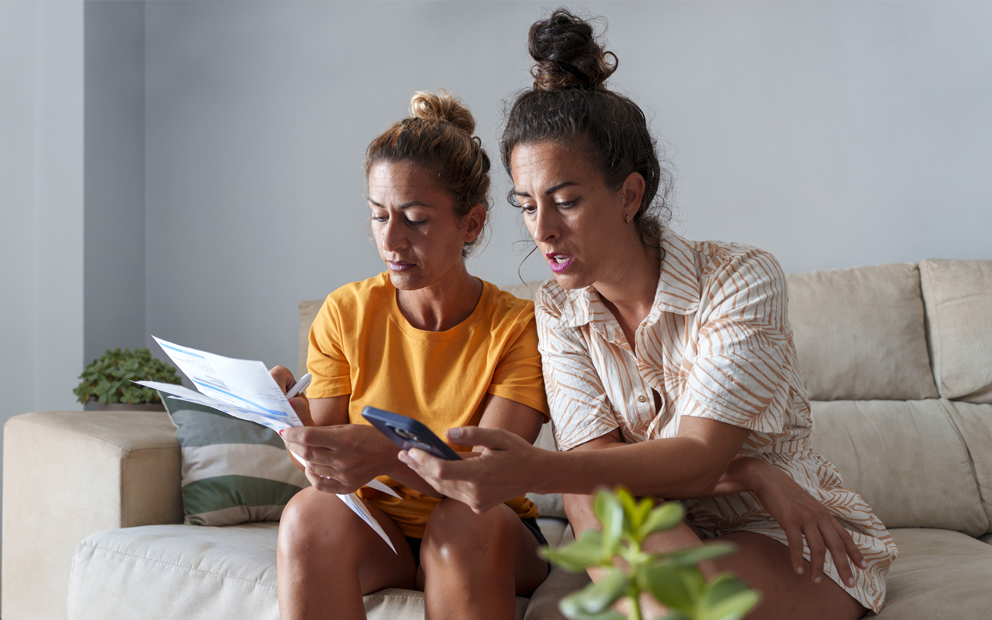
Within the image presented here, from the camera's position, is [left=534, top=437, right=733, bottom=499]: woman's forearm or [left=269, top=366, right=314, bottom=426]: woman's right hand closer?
[left=534, top=437, right=733, bottom=499]: woman's forearm

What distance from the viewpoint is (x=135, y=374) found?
2182 mm

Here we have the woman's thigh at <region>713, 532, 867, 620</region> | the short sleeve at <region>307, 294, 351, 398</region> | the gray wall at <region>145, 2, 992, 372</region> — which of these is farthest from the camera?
the gray wall at <region>145, 2, 992, 372</region>

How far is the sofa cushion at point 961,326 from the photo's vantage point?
1687mm

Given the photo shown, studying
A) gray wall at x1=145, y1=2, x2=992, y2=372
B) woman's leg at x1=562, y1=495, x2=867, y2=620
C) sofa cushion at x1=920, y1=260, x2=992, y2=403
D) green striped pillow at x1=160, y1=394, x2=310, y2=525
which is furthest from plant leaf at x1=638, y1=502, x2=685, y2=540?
gray wall at x1=145, y1=2, x2=992, y2=372

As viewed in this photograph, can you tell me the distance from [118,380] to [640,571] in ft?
7.47

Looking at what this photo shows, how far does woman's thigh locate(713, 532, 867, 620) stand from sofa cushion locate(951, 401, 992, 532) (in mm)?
761

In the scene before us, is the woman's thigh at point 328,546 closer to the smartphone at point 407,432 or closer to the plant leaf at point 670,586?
the smartphone at point 407,432

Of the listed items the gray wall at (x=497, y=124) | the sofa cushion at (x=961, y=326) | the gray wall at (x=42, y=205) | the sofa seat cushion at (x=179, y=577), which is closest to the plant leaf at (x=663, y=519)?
the sofa seat cushion at (x=179, y=577)

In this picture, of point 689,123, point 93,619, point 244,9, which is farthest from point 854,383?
point 244,9

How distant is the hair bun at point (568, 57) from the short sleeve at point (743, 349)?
384 millimetres

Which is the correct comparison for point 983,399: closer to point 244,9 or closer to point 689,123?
point 689,123

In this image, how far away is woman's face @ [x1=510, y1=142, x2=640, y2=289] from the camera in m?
1.10

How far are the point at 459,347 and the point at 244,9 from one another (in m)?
2.03

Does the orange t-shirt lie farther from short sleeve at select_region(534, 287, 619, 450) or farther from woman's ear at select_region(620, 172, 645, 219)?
woman's ear at select_region(620, 172, 645, 219)
